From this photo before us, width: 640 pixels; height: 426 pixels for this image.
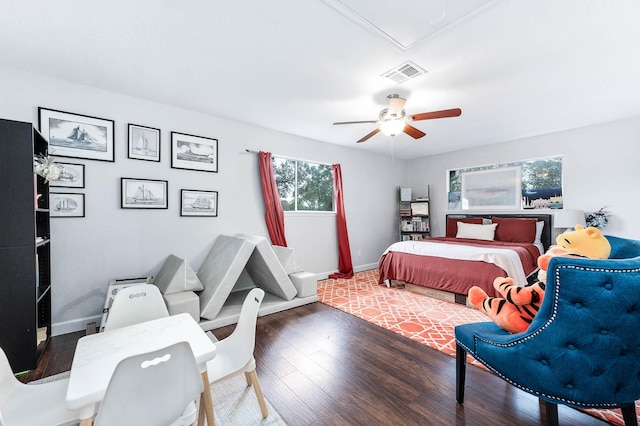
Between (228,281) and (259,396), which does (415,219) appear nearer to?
(228,281)

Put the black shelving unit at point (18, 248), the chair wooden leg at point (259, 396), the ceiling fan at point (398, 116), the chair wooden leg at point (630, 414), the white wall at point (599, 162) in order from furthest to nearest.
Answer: the white wall at point (599, 162), the ceiling fan at point (398, 116), the black shelving unit at point (18, 248), the chair wooden leg at point (259, 396), the chair wooden leg at point (630, 414)

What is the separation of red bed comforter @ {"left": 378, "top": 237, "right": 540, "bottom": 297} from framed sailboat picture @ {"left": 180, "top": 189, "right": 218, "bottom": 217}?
2.78 metres

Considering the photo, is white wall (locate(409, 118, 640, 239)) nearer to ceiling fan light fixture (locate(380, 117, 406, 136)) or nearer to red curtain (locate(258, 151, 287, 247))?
ceiling fan light fixture (locate(380, 117, 406, 136))

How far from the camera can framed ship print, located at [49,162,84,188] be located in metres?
2.64

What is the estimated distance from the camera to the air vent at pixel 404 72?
238cm

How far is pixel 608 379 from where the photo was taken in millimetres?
1140

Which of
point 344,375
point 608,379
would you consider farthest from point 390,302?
point 608,379

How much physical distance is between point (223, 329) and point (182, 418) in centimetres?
181

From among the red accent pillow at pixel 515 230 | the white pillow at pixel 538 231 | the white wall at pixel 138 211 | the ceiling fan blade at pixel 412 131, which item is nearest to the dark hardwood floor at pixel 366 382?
the white wall at pixel 138 211

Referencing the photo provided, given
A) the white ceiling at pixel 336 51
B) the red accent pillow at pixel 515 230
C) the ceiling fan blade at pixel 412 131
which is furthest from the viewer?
the red accent pillow at pixel 515 230

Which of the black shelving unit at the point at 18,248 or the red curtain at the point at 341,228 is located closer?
the black shelving unit at the point at 18,248

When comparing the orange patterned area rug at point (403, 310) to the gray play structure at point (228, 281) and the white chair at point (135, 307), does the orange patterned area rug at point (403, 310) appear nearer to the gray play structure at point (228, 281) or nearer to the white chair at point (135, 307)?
the gray play structure at point (228, 281)

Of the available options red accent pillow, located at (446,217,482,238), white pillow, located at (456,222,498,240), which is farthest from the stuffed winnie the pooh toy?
red accent pillow, located at (446,217,482,238)

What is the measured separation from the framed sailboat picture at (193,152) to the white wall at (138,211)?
0.08 meters
